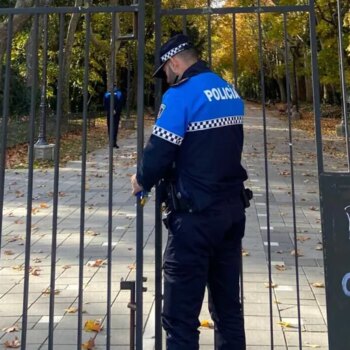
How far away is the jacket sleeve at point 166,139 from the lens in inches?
125

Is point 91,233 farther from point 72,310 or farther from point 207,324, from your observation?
point 207,324

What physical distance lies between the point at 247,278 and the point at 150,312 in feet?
4.66

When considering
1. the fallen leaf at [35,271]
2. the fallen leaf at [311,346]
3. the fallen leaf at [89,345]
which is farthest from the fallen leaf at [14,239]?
the fallen leaf at [311,346]

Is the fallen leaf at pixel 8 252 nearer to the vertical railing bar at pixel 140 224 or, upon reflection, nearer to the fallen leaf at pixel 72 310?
the fallen leaf at pixel 72 310

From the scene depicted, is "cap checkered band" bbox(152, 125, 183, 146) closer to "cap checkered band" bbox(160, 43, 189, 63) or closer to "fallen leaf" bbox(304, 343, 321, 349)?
"cap checkered band" bbox(160, 43, 189, 63)

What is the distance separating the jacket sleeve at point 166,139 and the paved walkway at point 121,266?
1766mm

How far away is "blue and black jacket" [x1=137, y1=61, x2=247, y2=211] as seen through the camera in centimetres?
319

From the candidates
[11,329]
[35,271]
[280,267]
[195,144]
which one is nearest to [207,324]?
[11,329]

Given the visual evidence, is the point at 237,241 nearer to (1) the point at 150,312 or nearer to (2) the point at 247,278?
(1) the point at 150,312

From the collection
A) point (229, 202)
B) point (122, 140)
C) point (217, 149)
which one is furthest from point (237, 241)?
point (122, 140)

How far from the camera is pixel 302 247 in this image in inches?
291

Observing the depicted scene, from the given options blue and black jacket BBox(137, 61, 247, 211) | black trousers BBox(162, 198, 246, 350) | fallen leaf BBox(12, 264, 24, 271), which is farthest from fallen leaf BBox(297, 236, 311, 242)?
blue and black jacket BBox(137, 61, 247, 211)

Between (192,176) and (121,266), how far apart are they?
11.6 ft

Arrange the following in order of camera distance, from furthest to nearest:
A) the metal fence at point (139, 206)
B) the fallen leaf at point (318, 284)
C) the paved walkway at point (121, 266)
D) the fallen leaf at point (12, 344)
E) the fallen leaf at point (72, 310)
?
the fallen leaf at point (318, 284) < the fallen leaf at point (72, 310) < the paved walkway at point (121, 266) < the fallen leaf at point (12, 344) < the metal fence at point (139, 206)
